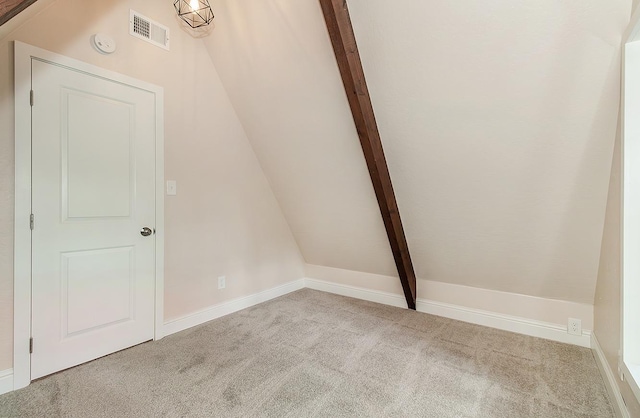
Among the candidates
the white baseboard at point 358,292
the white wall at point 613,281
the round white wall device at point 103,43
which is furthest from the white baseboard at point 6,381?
the white wall at point 613,281

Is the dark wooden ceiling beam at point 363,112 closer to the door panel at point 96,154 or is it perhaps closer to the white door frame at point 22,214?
the door panel at point 96,154

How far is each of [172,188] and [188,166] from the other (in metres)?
0.25

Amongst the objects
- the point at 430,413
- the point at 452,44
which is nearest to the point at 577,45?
the point at 452,44

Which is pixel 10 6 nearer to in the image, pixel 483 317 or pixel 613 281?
pixel 613 281

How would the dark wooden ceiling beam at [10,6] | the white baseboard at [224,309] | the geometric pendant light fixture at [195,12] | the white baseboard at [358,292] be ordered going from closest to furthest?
1. the dark wooden ceiling beam at [10,6]
2. the geometric pendant light fixture at [195,12]
3. the white baseboard at [224,309]
4. the white baseboard at [358,292]

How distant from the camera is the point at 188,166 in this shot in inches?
101

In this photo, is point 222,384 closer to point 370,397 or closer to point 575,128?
point 370,397

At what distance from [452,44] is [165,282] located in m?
2.70

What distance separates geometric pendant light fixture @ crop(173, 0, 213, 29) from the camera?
2.33 meters

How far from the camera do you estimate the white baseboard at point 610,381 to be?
4.90ft

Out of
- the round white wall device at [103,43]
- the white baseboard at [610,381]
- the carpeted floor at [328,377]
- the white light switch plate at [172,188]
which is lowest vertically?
the carpeted floor at [328,377]

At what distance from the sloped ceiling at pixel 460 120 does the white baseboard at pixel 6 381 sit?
245 cm

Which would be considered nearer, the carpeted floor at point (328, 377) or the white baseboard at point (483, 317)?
the carpeted floor at point (328, 377)

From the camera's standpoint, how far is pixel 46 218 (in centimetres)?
182
